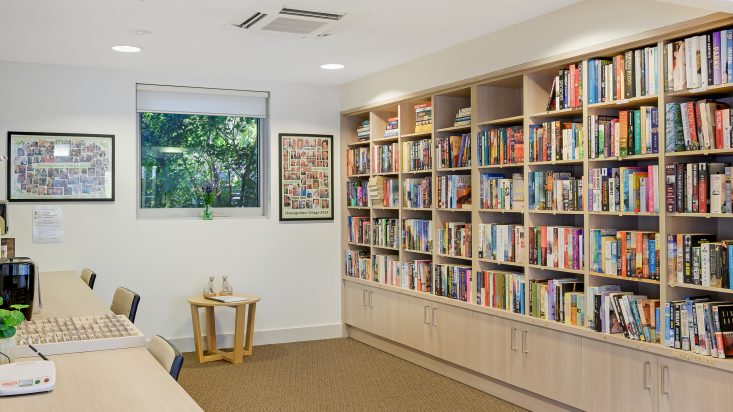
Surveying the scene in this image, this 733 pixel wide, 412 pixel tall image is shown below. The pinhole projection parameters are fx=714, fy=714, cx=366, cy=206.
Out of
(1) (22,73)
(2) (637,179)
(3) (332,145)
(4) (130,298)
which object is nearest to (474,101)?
(2) (637,179)

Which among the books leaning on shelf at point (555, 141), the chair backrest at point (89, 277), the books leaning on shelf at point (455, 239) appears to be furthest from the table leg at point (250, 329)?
the books leaning on shelf at point (555, 141)

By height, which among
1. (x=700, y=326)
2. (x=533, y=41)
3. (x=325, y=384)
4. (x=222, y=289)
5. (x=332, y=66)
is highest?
(x=332, y=66)

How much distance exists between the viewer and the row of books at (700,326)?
3.35m

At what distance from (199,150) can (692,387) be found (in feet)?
15.7

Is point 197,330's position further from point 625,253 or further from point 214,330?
point 625,253

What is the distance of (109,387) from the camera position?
2.31 meters

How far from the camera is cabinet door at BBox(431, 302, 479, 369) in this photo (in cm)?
510

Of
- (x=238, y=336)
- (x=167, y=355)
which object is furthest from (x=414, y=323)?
(x=167, y=355)

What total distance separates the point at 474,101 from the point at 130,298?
2.66 metres

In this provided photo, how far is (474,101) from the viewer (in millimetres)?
5059

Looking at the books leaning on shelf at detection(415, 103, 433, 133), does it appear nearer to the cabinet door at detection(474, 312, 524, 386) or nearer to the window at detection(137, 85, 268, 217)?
the cabinet door at detection(474, 312, 524, 386)

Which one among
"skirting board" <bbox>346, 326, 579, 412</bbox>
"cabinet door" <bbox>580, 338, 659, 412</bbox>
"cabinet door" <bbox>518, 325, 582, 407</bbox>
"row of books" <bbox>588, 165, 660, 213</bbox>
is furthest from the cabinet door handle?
"row of books" <bbox>588, 165, 660, 213</bbox>

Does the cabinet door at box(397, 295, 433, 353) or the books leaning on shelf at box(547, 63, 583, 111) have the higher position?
the books leaning on shelf at box(547, 63, 583, 111)

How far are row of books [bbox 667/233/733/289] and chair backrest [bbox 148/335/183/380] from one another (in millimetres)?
2446
